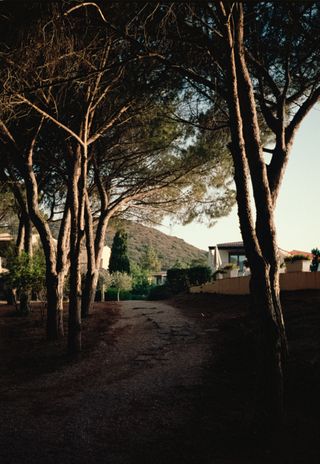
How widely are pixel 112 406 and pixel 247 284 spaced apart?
39.3 feet

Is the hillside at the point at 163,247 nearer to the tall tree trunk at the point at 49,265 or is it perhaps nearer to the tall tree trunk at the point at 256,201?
the tall tree trunk at the point at 49,265

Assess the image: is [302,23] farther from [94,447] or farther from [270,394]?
[94,447]

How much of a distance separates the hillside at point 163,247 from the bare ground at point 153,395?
297 feet

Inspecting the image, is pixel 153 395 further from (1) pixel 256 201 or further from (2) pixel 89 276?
(2) pixel 89 276

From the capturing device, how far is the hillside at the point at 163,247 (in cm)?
10938

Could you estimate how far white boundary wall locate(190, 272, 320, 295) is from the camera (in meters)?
14.8

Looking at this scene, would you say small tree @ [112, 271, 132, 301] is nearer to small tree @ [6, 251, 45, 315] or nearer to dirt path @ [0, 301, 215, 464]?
small tree @ [6, 251, 45, 315]

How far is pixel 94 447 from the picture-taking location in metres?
5.20

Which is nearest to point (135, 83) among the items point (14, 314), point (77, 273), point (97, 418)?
point (77, 273)

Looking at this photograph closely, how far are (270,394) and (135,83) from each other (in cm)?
843

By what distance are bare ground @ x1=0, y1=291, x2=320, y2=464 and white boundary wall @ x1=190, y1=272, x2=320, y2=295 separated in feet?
4.51

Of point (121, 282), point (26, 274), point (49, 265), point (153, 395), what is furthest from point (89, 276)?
point (121, 282)

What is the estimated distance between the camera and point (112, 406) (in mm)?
6824

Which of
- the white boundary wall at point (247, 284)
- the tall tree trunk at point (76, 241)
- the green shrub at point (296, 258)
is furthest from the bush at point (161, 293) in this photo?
the tall tree trunk at point (76, 241)
